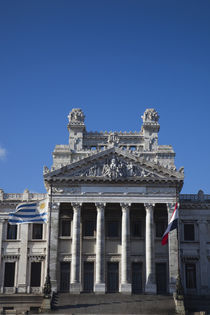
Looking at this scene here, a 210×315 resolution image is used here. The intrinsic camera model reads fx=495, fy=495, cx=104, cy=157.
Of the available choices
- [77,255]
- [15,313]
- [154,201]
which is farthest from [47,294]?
[154,201]

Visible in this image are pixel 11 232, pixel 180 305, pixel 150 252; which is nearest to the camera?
pixel 180 305

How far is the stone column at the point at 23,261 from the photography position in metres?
60.8

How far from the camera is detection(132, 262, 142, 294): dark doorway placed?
5902cm

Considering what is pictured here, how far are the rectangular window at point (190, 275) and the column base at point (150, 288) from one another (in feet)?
24.1

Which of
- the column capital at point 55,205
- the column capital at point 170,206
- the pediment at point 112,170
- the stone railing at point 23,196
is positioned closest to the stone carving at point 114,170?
the pediment at point 112,170

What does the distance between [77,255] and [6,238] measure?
11.8 metres

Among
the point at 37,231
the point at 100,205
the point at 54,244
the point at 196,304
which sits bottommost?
the point at 196,304

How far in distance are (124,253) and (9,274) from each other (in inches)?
609

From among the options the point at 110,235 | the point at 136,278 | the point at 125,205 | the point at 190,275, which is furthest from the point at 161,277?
the point at 125,205

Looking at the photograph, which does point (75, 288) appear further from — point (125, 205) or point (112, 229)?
point (125, 205)

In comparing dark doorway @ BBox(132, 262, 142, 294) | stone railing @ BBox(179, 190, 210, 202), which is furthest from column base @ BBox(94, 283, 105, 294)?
stone railing @ BBox(179, 190, 210, 202)

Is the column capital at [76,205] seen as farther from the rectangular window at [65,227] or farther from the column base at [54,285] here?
the column base at [54,285]

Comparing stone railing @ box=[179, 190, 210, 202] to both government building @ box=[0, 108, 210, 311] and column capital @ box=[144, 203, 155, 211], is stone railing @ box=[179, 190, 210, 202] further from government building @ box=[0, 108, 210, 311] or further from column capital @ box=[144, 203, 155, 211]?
column capital @ box=[144, 203, 155, 211]

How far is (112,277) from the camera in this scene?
2343 inches
